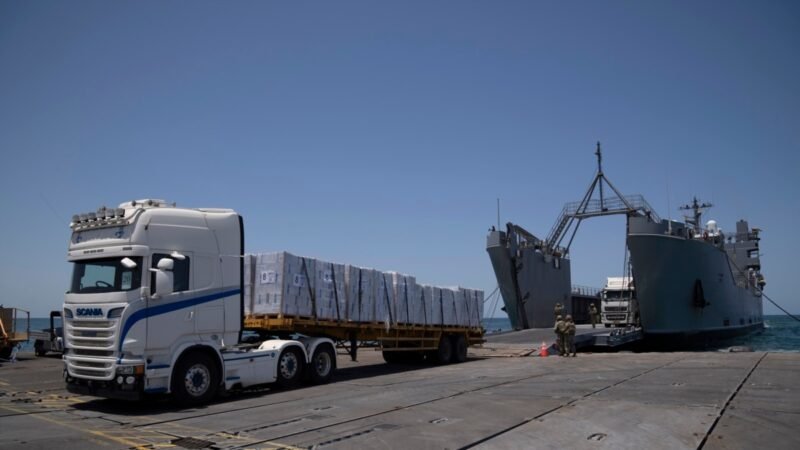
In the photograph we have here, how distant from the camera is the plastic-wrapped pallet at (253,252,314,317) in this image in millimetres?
12852

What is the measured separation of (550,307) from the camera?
37469 mm

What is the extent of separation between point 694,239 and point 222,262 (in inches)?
1064

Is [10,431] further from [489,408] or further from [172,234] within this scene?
[489,408]

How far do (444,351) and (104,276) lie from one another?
1147cm

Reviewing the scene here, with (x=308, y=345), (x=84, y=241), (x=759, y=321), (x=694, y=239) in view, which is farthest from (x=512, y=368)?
(x=759, y=321)

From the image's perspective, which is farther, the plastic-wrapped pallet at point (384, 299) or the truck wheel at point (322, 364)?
the plastic-wrapped pallet at point (384, 299)

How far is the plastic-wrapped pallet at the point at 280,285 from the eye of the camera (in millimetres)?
12852

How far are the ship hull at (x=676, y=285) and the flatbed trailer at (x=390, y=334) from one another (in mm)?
12244

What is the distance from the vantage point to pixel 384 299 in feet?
53.5

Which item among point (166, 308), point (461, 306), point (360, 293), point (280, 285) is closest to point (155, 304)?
point (166, 308)

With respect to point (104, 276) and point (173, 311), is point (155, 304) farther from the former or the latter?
point (104, 276)

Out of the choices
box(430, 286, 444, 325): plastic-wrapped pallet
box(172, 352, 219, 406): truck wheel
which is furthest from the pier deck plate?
box(430, 286, 444, 325): plastic-wrapped pallet

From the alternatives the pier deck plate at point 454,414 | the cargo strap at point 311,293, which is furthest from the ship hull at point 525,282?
the cargo strap at point 311,293

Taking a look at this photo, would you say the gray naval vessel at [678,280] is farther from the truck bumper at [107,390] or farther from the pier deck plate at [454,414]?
the truck bumper at [107,390]
